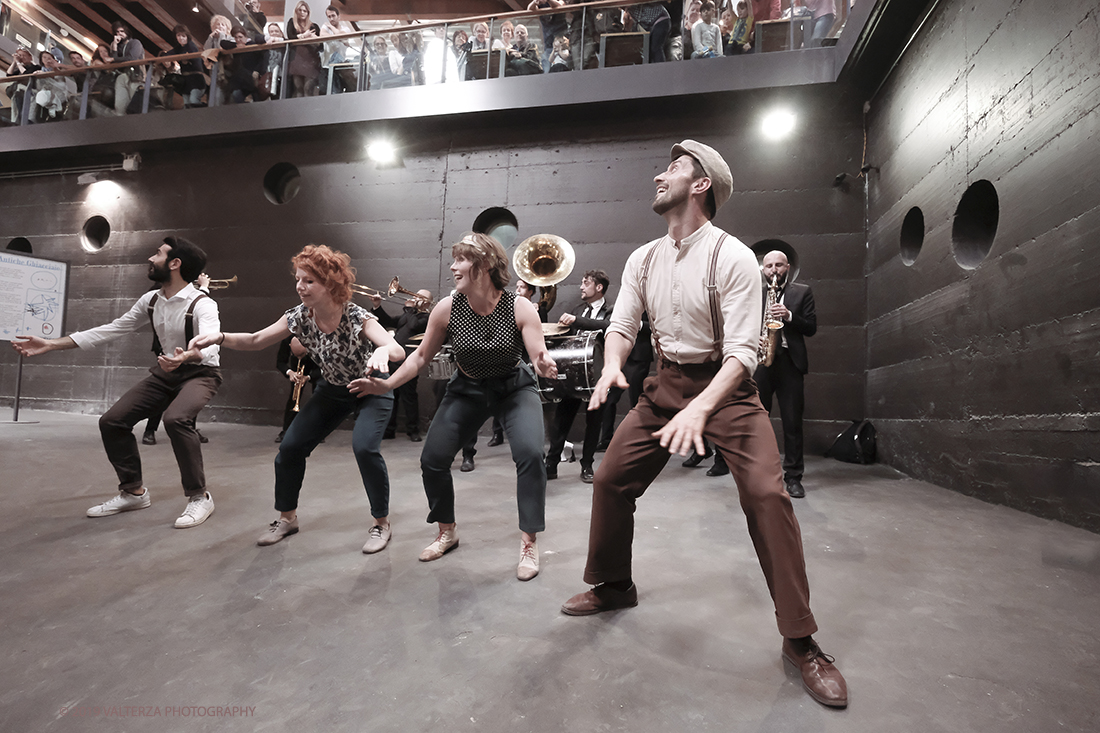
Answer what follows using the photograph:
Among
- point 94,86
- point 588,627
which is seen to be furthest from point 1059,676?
point 94,86

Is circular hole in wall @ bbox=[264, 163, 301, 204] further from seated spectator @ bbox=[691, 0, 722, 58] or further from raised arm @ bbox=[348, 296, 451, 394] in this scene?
raised arm @ bbox=[348, 296, 451, 394]

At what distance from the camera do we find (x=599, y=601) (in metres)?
2.12

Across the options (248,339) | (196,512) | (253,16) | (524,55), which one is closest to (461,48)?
(524,55)

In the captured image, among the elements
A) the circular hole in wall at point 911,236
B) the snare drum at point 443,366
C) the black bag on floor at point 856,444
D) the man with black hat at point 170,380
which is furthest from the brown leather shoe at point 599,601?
the circular hole in wall at point 911,236

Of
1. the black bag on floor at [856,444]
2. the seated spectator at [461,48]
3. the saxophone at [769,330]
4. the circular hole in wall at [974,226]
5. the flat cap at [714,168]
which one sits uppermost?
the seated spectator at [461,48]

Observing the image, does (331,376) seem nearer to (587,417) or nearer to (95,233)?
(587,417)

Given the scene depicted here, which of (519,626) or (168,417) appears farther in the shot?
(168,417)

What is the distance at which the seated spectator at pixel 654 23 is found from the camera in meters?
6.48

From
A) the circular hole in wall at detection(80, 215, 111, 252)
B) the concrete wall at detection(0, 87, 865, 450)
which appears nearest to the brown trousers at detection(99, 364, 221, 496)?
the concrete wall at detection(0, 87, 865, 450)

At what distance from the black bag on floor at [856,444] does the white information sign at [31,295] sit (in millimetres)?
9349

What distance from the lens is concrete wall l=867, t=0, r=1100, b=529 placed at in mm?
2977

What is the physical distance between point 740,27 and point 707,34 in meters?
0.37

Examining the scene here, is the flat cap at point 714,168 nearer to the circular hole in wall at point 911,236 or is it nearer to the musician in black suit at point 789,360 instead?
the musician in black suit at point 789,360

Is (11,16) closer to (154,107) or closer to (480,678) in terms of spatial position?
(154,107)
